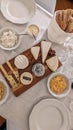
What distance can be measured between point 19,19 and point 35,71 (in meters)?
0.28

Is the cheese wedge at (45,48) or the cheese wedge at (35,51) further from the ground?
the cheese wedge at (35,51)

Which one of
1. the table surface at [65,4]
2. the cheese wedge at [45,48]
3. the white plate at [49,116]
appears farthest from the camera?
the table surface at [65,4]

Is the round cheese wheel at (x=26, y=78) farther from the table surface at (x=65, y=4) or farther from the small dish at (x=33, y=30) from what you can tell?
the table surface at (x=65, y=4)

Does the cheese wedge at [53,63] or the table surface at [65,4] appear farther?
the table surface at [65,4]

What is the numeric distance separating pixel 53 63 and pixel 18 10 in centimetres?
33

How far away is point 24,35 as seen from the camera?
1269 millimetres

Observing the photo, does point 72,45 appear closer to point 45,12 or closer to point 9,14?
point 45,12

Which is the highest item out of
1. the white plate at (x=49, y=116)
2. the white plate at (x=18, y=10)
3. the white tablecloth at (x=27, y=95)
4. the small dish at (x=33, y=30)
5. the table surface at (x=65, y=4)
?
the white plate at (x=18, y=10)

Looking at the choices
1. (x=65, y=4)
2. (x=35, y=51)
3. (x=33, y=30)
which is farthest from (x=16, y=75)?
(x=65, y=4)

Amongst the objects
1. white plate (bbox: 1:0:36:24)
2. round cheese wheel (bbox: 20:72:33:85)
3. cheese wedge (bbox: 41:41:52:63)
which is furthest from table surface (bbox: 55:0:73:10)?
round cheese wheel (bbox: 20:72:33:85)

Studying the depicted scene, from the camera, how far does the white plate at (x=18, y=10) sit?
50.5 inches

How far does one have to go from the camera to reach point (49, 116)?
113 cm

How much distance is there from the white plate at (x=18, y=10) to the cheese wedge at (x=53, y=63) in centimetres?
23

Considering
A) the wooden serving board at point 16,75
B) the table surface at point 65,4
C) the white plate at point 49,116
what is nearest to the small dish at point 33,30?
the wooden serving board at point 16,75
